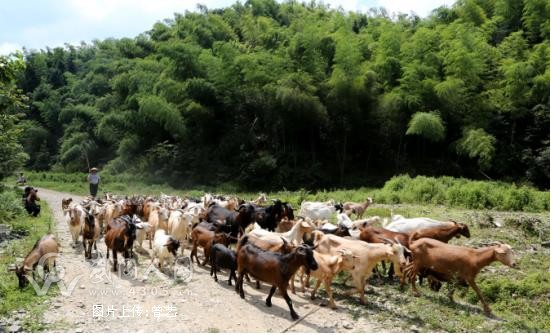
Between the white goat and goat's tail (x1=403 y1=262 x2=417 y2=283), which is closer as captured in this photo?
goat's tail (x1=403 y1=262 x2=417 y2=283)

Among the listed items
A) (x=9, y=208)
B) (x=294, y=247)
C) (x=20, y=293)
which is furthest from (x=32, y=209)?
(x=294, y=247)

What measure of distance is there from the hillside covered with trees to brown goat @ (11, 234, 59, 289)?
1476 centimetres

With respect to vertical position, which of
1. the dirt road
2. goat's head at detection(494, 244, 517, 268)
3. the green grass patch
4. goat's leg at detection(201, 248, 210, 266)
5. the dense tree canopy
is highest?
the dense tree canopy

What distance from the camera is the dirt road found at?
6.26 metres

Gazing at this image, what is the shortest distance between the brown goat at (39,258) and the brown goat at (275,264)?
327 cm

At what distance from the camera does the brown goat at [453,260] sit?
6.80m

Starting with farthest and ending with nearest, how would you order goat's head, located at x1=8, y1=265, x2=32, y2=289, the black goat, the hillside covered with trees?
the hillside covered with trees → the black goat → goat's head, located at x1=8, y1=265, x2=32, y2=289

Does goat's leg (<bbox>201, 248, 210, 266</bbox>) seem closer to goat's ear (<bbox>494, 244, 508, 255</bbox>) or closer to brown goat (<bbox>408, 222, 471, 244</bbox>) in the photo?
brown goat (<bbox>408, 222, 471, 244</bbox>)

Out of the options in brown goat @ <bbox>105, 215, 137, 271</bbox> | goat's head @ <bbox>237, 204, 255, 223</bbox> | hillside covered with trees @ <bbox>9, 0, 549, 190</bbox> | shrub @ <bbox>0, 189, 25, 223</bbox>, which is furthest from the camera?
hillside covered with trees @ <bbox>9, 0, 549, 190</bbox>

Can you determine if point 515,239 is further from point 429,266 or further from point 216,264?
point 216,264

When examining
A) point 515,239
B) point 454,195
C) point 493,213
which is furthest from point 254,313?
point 454,195

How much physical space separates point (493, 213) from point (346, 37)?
11.6 metres

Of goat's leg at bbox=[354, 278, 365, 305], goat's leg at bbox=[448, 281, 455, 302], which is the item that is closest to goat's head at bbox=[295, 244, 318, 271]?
goat's leg at bbox=[354, 278, 365, 305]

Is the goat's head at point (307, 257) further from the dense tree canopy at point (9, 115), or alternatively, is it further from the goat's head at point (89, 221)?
the dense tree canopy at point (9, 115)
